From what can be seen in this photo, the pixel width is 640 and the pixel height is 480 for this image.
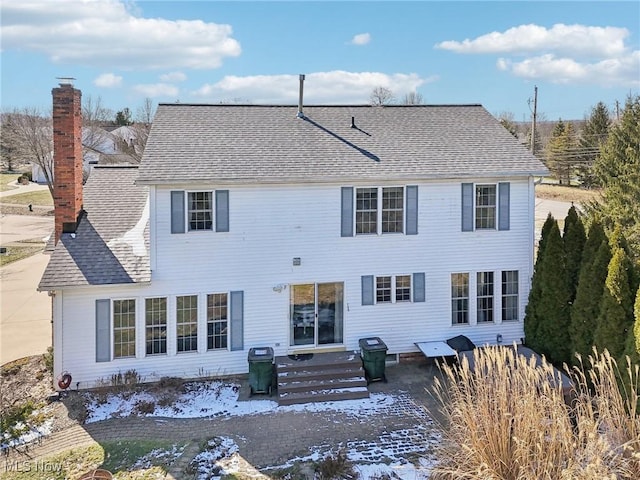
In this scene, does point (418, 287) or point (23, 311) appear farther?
point (23, 311)

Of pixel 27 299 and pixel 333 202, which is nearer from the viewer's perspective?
pixel 333 202

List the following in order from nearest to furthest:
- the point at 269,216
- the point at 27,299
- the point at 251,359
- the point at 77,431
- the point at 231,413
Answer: the point at 77,431
the point at 231,413
the point at 251,359
the point at 269,216
the point at 27,299

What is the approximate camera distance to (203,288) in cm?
1259

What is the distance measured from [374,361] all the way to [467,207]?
16.3ft

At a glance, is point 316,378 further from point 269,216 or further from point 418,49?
point 418,49

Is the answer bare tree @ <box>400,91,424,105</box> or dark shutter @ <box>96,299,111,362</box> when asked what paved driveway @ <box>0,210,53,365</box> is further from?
bare tree @ <box>400,91,424,105</box>

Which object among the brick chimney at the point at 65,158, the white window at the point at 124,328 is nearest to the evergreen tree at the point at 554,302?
the white window at the point at 124,328

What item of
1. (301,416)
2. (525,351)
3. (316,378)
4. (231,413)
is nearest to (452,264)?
(525,351)

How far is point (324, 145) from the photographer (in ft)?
46.8

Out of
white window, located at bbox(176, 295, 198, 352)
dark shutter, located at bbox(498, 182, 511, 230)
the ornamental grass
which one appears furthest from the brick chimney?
dark shutter, located at bbox(498, 182, 511, 230)

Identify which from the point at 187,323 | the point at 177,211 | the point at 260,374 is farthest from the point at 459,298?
the point at 177,211

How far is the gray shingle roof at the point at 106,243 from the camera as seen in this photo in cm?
A: 1177

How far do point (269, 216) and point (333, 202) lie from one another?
68.4 inches

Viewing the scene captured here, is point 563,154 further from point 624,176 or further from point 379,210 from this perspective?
point 379,210
